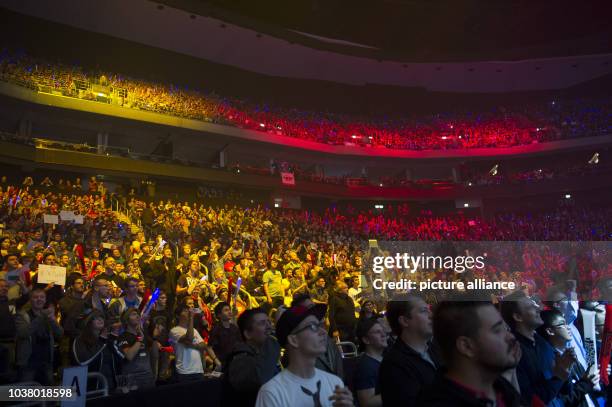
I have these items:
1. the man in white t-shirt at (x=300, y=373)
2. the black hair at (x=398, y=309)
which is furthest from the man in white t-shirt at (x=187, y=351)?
the man in white t-shirt at (x=300, y=373)

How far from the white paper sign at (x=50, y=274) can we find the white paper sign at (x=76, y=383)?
3.75 m

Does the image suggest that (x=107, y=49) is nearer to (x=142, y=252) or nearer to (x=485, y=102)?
(x=142, y=252)

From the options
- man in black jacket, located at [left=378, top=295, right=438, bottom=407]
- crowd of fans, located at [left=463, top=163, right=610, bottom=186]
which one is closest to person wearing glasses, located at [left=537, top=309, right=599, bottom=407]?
man in black jacket, located at [left=378, top=295, right=438, bottom=407]

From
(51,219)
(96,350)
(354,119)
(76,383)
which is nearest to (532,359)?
(76,383)

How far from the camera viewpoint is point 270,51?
92.9 feet

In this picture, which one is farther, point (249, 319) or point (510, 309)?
point (510, 309)

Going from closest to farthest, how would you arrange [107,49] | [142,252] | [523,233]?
1. [142,252]
2. [523,233]
3. [107,49]

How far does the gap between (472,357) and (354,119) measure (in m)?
31.0

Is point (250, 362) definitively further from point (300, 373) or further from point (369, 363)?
point (369, 363)

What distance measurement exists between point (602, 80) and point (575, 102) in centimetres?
255

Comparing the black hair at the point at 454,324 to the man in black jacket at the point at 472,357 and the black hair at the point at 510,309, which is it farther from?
the black hair at the point at 510,309

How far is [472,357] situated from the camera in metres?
1.95

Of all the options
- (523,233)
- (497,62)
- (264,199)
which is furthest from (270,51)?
(523,233)

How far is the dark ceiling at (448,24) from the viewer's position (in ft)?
92.4
